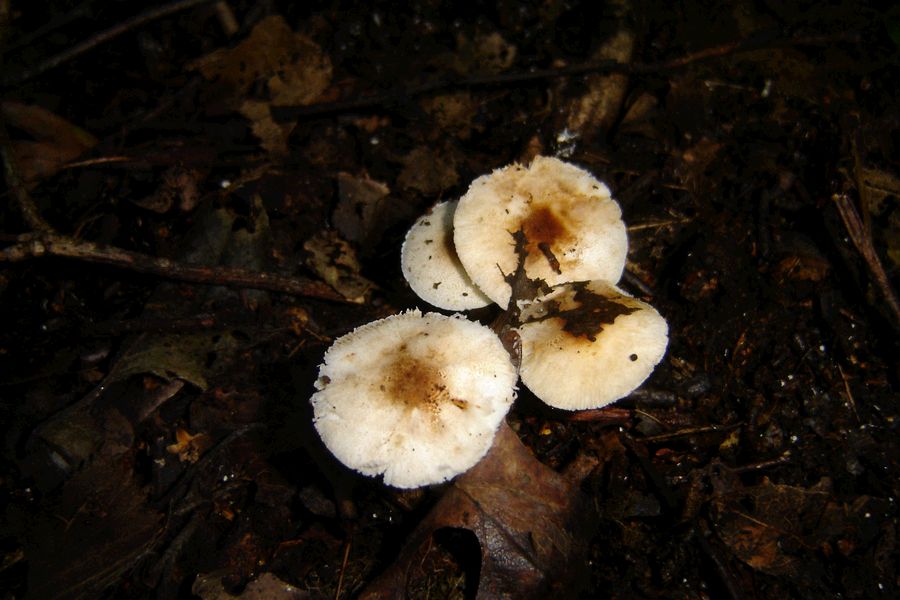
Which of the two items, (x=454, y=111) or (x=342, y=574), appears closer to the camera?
(x=342, y=574)

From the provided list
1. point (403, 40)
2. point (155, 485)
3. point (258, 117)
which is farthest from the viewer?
point (403, 40)

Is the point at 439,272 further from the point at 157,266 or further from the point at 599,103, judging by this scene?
the point at 599,103

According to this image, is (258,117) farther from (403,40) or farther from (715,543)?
(715,543)

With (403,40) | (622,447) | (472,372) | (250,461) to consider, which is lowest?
(622,447)

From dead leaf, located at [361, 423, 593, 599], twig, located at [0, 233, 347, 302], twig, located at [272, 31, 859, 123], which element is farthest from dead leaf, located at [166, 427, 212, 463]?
twig, located at [272, 31, 859, 123]

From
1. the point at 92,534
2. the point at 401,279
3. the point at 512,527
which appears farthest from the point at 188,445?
the point at 512,527

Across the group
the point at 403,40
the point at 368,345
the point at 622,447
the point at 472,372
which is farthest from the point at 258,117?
the point at 622,447

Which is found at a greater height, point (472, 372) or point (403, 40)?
point (403, 40)
